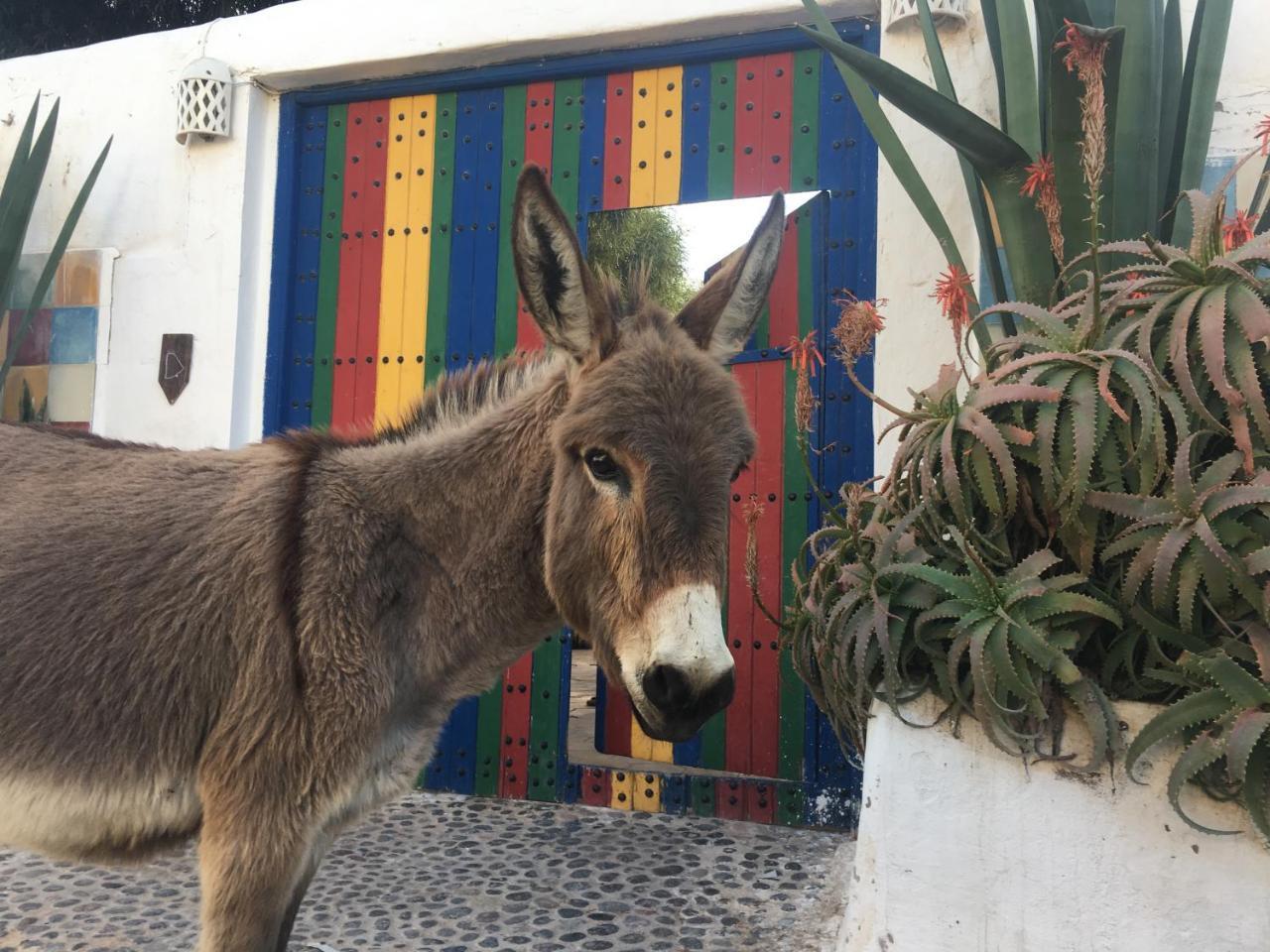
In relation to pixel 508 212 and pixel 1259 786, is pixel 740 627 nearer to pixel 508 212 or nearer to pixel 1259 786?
pixel 508 212

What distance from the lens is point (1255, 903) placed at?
57.3 inches

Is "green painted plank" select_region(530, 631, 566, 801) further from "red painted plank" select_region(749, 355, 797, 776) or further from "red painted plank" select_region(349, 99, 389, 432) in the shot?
"red painted plank" select_region(349, 99, 389, 432)

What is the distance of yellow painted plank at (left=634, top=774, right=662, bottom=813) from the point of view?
3.89 m

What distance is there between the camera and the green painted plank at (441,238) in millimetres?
4340

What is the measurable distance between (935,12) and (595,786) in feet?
11.6

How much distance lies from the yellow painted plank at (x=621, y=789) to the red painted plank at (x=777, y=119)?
107 inches

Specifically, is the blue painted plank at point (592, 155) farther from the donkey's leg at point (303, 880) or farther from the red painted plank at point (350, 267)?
the donkey's leg at point (303, 880)

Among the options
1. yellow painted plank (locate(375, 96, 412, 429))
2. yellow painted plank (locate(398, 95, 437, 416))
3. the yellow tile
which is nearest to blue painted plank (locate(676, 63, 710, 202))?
yellow painted plank (locate(398, 95, 437, 416))

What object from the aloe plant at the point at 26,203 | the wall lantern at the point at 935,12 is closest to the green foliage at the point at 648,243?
the wall lantern at the point at 935,12

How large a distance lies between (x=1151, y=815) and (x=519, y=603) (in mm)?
1373

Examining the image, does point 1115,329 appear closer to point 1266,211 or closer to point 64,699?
point 1266,211

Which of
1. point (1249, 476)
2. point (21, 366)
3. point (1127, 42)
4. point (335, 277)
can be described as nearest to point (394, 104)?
point (335, 277)

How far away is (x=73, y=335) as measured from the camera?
4633mm

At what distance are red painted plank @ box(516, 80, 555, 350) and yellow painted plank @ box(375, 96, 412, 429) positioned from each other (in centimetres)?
65
